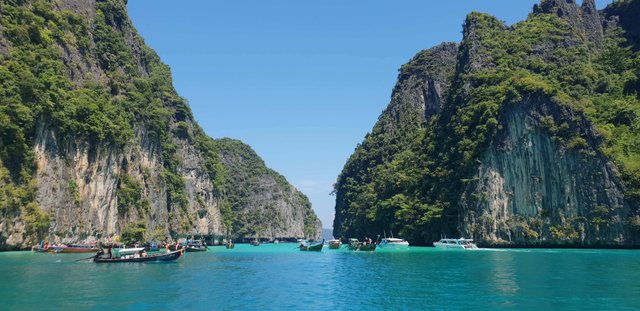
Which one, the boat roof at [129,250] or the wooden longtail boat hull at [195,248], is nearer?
the boat roof at [129,250]

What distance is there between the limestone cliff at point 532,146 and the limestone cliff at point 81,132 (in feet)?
146

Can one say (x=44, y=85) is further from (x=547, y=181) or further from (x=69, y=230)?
(x=547, y=181)

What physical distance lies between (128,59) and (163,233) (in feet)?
101

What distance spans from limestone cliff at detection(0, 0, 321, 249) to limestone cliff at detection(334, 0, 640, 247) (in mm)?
44386

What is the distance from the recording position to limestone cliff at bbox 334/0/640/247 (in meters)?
73.9

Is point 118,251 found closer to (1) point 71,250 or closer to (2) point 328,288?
(1) point 71,250

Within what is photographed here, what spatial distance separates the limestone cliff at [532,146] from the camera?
73938mm

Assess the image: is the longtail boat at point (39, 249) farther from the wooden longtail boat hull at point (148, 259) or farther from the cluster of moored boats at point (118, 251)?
the wooden longtail boat hull at point (148, 259)

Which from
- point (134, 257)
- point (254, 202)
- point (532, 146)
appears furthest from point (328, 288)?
point (254, 202)

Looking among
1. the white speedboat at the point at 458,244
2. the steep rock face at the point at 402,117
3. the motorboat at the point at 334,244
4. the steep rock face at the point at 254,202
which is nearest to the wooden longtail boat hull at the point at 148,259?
the white speedboat at the point at 458,244

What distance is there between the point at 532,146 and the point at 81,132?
63249 millimetres

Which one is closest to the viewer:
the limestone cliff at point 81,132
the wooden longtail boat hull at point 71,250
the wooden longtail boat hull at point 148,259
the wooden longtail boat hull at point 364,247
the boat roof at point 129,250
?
the wooden longtail boat hull at point 148,259

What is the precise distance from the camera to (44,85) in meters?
60.4

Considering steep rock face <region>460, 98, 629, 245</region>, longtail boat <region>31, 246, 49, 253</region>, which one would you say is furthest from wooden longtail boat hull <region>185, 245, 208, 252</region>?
steep rock face <region>460, 98, 629, 245</region>
